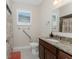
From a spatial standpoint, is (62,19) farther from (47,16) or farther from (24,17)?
(24,17)

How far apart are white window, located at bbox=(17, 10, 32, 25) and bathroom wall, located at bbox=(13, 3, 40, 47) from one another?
5.9 inches

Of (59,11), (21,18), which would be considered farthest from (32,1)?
(59,11)

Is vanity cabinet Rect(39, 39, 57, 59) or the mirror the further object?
the mirror

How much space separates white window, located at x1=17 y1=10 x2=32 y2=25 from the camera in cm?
473

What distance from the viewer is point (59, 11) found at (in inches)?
120

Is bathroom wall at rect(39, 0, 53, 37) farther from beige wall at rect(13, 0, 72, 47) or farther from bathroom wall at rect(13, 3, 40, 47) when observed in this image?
bathroom wall at rect(13, 3, 40, 47)

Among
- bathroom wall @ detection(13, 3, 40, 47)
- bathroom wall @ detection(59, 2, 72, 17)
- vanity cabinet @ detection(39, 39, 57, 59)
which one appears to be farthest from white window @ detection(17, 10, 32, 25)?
vanity cabinet @ detection(39, 39, 57, 59)

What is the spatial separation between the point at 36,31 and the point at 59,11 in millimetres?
2231

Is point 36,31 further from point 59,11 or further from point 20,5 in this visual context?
point 59,11

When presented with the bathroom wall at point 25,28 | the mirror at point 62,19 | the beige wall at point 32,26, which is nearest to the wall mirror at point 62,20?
the mirror at point 62,19

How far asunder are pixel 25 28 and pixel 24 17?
545 millimetres

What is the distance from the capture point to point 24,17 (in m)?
4.82

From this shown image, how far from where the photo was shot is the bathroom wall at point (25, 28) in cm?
468

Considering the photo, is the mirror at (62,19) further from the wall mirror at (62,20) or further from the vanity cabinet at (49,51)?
the vanity cabinet at (49,51)
